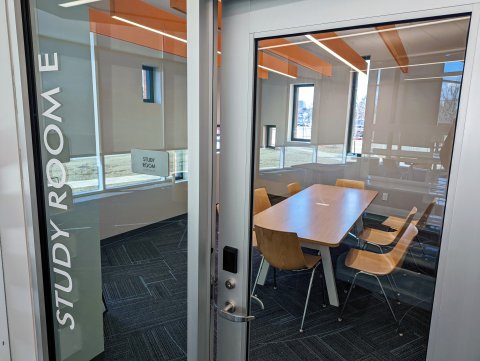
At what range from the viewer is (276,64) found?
3.94 ft

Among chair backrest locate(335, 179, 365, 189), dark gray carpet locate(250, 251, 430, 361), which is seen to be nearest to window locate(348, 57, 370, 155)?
chair backrest locate(335, 179, 365, 189)

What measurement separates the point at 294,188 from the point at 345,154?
0.84 ft

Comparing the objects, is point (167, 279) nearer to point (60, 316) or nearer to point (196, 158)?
point (196, 158)

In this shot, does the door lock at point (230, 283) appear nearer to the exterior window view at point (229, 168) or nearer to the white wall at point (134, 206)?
the exterior window view at point (229, 168)

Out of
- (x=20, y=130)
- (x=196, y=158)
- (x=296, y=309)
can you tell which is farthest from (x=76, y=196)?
(x=296, y=309)

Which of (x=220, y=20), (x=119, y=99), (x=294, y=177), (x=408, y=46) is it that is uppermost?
(x=220, y=20)

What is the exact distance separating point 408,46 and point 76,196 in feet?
5.04

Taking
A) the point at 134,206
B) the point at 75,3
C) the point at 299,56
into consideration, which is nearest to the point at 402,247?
the point at 299,56

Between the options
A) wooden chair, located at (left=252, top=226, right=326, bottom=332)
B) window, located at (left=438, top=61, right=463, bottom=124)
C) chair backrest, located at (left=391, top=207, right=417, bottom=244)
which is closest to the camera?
window, located at (left=438, top=61, right=463, bottom=124)

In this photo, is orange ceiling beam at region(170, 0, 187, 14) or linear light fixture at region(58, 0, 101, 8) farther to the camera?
linear light fixture at region(58, 0, 101, 8)

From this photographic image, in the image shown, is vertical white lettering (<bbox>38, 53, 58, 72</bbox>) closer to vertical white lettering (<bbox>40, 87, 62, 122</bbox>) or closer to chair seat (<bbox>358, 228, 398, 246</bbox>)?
vertical white lettering (<bbox>40, 87, 62, 122</bbox>)

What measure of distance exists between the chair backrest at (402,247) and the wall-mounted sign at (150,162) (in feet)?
3.01

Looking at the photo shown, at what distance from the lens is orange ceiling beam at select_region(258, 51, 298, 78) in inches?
45.2

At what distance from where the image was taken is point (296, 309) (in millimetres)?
2424
